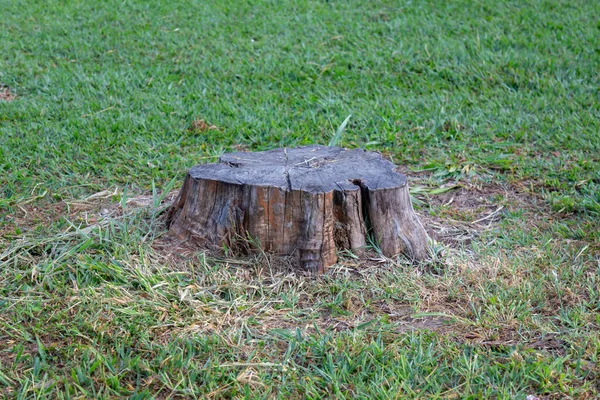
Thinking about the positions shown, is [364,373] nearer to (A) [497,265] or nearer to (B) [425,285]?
(B) [425,285]

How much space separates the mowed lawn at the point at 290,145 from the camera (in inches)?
115

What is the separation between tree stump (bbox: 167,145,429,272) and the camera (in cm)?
348

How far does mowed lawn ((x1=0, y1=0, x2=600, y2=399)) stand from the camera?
Result: 9.57 ft

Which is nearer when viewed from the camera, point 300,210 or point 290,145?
point 300,210

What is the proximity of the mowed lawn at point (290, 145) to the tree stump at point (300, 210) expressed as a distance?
10 centimetres

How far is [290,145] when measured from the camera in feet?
17.1

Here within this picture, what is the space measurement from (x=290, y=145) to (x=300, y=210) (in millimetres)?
1782

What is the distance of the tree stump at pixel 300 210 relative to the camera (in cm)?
348

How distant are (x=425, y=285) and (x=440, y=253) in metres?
0.29

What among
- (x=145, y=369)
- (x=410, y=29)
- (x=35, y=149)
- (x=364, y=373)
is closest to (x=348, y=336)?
(x=364, y=373)

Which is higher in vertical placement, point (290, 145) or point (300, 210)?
point (300, 210)

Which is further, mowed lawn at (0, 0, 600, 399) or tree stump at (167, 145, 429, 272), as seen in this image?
tree stump at (167, 145, 429, 272)

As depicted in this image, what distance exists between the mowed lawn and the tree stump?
95 mm

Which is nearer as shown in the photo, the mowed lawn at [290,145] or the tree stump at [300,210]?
the mowed lawn at [290,145]
